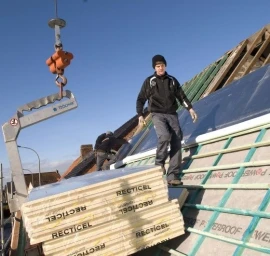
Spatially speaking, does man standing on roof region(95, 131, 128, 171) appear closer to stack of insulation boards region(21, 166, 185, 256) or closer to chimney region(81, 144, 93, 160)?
stack of insulation boards region(21, 166, 185, 256)

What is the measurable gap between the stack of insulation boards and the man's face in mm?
1691

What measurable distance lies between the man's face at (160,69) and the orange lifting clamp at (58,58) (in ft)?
5.64

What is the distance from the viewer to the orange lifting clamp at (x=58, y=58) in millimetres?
5176

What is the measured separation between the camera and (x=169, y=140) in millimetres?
4449

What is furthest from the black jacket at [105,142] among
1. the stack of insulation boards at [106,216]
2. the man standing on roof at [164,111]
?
the stack of insulation boards at [106,216]

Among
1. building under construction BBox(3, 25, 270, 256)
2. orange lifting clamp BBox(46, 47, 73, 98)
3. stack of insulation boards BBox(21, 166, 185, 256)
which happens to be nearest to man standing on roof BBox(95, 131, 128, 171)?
building under construction BBox(3, 25, 270, 256)

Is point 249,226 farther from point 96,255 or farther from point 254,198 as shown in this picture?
point 96,255

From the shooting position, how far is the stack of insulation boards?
2889 mm

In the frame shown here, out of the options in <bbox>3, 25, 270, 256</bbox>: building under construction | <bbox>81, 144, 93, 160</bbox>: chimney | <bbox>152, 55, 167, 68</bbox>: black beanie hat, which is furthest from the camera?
<bbox>81, 144, 93, 160</bbox>: chimney

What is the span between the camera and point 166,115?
4602 mm

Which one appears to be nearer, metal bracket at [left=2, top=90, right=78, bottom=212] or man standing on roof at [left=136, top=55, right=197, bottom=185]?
man standing on roof at [left=136, top=55, right=197, bottom=185]

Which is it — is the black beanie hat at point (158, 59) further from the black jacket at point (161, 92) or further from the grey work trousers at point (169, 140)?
the grey work trousers at point (169, 140)

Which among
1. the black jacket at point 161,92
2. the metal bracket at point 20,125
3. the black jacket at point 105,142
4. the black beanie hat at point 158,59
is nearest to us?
the black beanie hat at point 158,59

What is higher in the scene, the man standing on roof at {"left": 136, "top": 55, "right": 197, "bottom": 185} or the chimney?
the chimney
